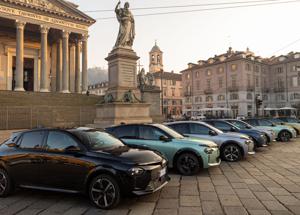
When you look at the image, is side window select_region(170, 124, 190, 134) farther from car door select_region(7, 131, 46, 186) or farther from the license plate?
car door select_region(7, 131, 46, 186)

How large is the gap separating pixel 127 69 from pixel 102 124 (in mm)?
4027

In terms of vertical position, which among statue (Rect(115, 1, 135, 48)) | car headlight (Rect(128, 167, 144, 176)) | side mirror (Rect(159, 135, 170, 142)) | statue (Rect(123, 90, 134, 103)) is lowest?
car headlight (Rect(128, 167, 144, 176))

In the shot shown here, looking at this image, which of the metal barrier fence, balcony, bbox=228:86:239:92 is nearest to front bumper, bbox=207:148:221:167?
the metal barrier fence

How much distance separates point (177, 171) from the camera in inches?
325

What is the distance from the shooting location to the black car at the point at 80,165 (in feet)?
16.6

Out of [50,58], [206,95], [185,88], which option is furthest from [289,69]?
[50,58]

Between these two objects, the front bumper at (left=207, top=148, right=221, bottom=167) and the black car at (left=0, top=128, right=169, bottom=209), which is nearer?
the black car at (left=0, top=128, right=169, bottom=209)

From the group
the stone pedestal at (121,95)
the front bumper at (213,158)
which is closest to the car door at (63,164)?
the front bumper at (213,158)

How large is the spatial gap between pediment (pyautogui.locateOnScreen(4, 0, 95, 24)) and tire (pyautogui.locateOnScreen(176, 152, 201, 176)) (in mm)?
32361

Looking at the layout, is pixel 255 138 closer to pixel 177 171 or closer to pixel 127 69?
pixel 177 171

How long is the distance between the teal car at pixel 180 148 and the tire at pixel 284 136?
11.0 m

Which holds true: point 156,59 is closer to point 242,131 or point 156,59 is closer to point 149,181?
point 242,131

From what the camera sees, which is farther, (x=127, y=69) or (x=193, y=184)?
(x=127, y=69)

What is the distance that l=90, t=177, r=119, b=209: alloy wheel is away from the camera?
5.02 meters
